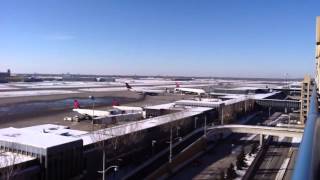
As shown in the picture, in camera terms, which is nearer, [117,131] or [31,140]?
[31,140]

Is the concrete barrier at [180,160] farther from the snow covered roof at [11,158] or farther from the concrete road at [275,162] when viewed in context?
the snow covered roof at [11,158]

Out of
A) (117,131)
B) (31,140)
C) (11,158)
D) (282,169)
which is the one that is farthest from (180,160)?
(11,158)

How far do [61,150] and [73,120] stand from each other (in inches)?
1319

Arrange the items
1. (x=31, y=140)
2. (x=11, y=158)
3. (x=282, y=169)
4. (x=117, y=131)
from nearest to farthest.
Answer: (x=11, y=158) → (x=31, y=140) → (x=282, y=169) → (x=117, y=131)

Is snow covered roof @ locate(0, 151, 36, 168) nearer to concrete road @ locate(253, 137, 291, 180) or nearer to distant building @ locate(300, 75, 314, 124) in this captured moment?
concrete road @ locate(253, 137, 291, 180)

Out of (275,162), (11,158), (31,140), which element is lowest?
(275,162)

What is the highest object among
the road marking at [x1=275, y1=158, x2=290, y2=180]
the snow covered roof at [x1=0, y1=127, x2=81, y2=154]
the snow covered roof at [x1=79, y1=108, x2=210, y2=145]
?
the snow covered roof at [x1=0, y1=127, x2=81, y2=154]

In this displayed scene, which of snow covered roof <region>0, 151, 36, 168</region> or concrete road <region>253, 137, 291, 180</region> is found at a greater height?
snow covered roof <region>0, 151, 36, 168</region>

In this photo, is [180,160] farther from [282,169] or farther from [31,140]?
[31,140]

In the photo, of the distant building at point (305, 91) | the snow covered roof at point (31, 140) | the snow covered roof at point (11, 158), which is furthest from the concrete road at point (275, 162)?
the snow covered roof at point (11, 158)

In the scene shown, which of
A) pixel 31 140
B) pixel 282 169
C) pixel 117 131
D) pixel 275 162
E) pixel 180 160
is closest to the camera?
pixel 31 140

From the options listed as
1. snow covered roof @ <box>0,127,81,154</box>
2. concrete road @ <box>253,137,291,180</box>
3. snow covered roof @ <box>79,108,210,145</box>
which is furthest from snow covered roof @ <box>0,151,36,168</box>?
concrete road @ <box>253,137,291,180</box>

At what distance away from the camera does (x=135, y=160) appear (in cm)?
4488

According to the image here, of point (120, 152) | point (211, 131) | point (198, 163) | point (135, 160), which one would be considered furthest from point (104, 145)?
point (211, 131)
